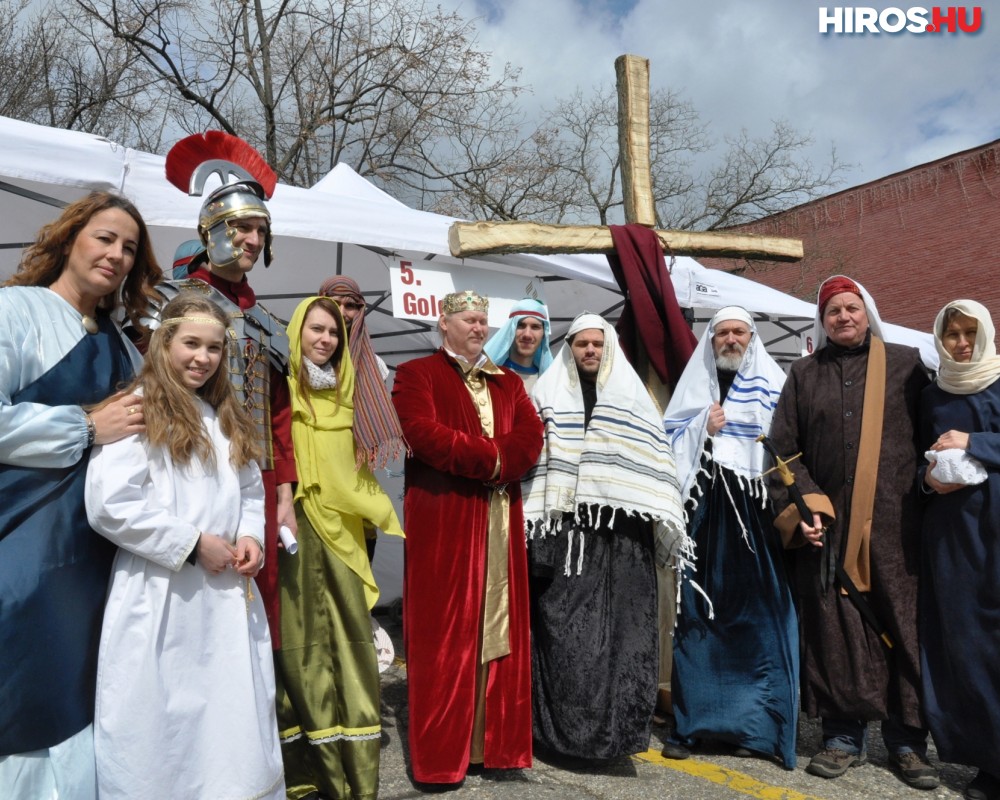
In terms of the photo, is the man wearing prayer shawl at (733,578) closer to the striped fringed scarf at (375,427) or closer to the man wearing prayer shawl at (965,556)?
the man wearing prayer shawl at (965,556)

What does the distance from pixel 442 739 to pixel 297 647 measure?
0.64 m

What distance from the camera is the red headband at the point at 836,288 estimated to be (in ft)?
11.7

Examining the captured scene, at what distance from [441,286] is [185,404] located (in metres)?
2.88

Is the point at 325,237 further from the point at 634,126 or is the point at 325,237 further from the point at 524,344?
the point at 634,126

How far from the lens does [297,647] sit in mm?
2895

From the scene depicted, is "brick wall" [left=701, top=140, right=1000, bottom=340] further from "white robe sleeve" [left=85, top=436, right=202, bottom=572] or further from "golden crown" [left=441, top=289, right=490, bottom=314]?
"white robe sleeve" [left=85, top=436, right=202, bottom=572]

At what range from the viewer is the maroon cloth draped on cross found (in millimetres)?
4242

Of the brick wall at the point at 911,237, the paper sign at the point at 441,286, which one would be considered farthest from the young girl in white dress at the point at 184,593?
the brick wall at the point at 911,237

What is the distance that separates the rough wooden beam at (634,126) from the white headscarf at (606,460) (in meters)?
1.73

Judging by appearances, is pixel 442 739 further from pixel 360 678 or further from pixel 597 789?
pixel 597 789

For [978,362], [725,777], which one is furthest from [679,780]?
[978,362]

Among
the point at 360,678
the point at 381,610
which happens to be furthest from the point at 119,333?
the point at 381,610

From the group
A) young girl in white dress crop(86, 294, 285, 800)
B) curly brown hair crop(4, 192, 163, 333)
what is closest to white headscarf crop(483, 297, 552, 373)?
young girl in white dress crop(86, 294, 285, 800)

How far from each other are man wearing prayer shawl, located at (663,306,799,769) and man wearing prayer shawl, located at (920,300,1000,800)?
0.53 metres
